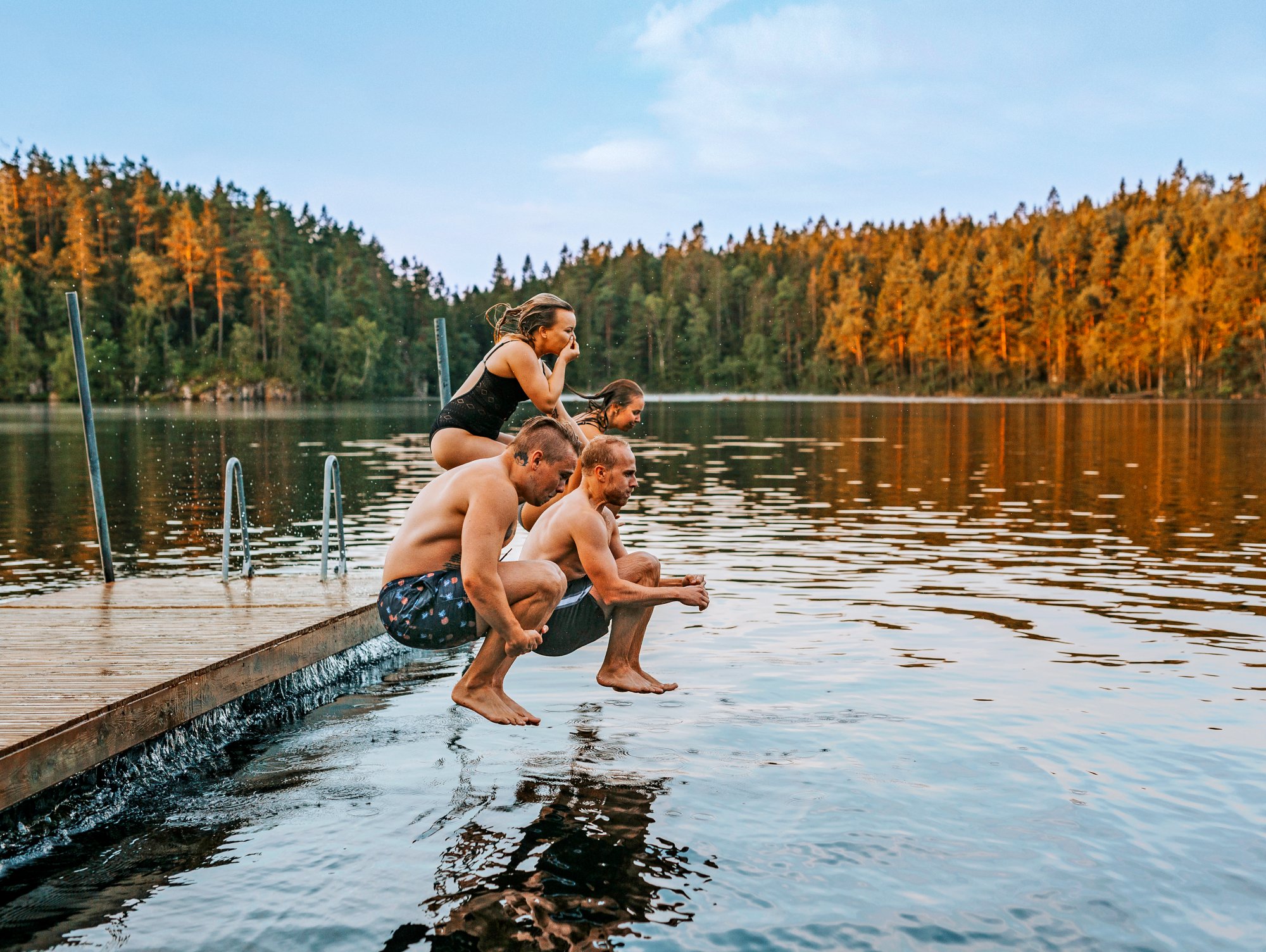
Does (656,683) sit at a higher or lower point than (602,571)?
lower

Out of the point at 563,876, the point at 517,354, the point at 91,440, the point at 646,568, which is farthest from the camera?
the point at 91,440

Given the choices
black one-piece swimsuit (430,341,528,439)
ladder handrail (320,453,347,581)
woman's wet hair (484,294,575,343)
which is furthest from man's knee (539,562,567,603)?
ladder handrail (320,453,347,581)

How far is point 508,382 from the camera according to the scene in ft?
24.8

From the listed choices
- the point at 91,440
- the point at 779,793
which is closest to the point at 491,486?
the point at 779,793

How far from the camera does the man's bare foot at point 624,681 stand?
282 inches

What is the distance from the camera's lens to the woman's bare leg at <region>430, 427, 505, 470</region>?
298 inches

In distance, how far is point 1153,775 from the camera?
6.41 metres

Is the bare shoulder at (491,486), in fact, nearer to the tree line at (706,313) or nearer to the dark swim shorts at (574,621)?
the dark swim shorts at (574,621)

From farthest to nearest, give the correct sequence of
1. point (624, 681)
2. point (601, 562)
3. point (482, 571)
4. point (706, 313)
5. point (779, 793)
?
point (706, 313)
point (624, 681)
point (601, 562)
point (779, 793)
point (482, 571)

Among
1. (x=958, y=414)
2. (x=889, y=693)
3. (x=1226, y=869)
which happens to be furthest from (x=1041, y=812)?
(x=958, y=414)

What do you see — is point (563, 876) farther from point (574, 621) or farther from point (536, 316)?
point (536, 316)

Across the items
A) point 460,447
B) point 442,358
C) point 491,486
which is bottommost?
point 491,486

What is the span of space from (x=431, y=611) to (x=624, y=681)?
161 centimetres

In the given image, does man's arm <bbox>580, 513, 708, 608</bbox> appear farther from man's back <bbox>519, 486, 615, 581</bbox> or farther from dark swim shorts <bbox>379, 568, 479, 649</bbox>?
dark swim shorts <bbox>379, 568, 479, 649</bbox>
